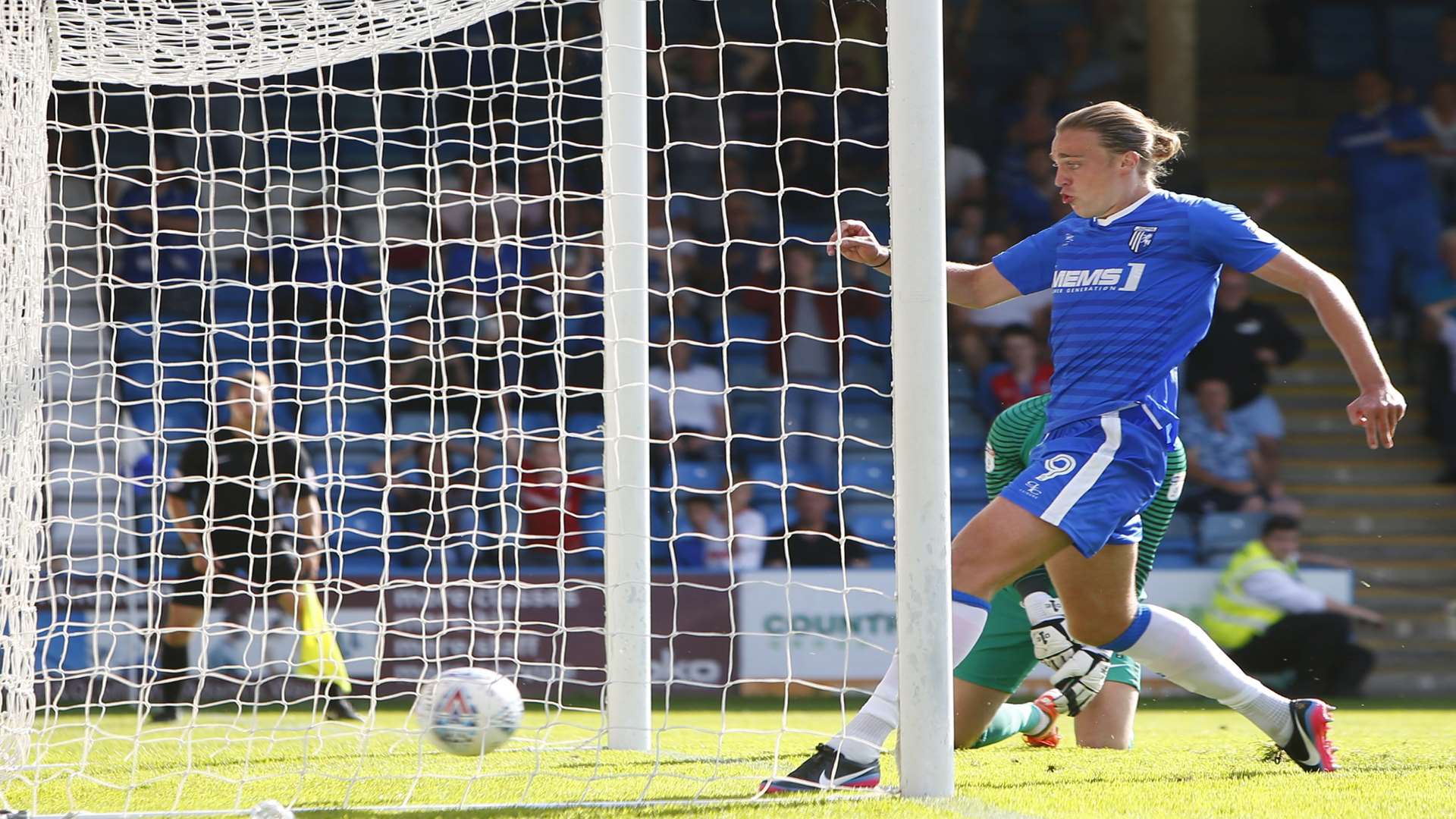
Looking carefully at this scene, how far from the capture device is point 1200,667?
3973 mm

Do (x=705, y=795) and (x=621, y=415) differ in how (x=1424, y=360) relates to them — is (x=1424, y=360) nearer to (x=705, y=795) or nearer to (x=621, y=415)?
(x=621, y=415)

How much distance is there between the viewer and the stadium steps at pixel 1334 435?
9.36 m

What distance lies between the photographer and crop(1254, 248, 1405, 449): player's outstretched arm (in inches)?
130

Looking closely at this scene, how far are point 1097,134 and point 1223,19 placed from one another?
12.3 metres

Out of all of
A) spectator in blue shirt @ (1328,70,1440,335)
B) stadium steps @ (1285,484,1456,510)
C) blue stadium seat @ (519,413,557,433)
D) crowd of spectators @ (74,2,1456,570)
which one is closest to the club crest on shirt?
crowd of spectators @ (74,2,1456,570)

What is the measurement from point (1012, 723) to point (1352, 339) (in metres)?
1.77

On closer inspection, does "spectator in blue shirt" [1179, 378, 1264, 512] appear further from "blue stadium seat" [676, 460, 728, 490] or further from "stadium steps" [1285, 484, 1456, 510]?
"blue stadium seat" [676, 460, 728, 490]

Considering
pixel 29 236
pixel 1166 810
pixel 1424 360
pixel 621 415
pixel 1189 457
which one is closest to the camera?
pixel 1166 810

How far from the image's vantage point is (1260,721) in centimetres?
404

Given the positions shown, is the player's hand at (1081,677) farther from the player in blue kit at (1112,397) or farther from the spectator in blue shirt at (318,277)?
the spectator in blue shirt at (318,277)

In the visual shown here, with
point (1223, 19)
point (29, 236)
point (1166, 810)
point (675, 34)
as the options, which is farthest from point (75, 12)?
point (1223, 19)

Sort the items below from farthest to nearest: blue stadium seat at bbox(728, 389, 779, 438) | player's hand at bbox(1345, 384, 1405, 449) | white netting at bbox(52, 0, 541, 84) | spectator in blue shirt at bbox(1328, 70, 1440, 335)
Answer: spectator in blue shirt at bbox(1328, 70, 1440, 335)
blue stadium seat at bbox(728, 389, 779, 438)
white netting at bbox(52, 0, 541, 84)
player's hand at bbox(1345, 384, 1405, 449)

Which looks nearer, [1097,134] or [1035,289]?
[1097,134]

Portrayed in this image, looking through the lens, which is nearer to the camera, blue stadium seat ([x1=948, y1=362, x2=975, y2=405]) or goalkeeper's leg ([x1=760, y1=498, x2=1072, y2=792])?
goalkeeper's leg ([x1=760, y1=498, x2=1072, y2=792])
